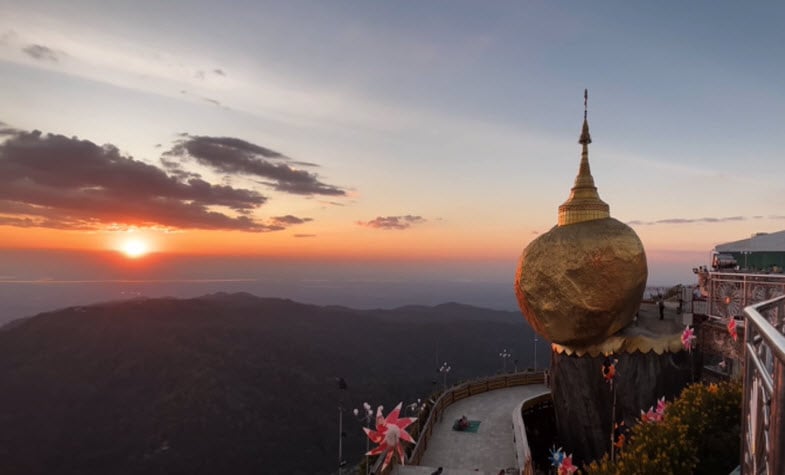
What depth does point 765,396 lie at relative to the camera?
3.55 m

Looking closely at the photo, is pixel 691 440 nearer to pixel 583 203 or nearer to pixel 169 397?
pixel 583 203

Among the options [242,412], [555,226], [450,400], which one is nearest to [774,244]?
[555,226]

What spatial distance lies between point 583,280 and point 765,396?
692 inches

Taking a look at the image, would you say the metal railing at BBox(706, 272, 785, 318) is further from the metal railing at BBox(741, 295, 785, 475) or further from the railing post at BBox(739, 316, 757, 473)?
the metal railing at BBox(741, 295, 785, 475)

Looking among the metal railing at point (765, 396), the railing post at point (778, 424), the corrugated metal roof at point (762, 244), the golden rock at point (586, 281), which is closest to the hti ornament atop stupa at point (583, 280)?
the golden rock at point (586, 281)

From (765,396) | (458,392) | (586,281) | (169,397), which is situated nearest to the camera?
(765,396)

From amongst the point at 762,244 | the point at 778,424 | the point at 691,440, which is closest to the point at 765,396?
the point at 778,424

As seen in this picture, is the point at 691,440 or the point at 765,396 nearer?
the point at 765,396

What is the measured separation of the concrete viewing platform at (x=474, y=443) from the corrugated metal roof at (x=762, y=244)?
52.6ft

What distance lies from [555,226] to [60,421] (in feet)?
504

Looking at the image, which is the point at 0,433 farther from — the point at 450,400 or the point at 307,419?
the point at 450,400

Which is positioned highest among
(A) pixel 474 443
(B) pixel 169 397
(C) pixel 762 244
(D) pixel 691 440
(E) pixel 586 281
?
(C) pixel 762 244

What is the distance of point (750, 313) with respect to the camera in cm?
410

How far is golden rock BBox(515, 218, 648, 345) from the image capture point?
20172 mm
